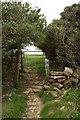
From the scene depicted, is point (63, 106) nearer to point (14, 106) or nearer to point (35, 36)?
point (14, 106)

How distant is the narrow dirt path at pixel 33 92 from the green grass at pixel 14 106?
35 cm

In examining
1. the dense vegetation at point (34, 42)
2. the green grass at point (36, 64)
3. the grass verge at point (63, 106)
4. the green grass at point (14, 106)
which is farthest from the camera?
the green grass at point (36, 64)

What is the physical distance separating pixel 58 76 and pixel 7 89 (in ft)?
12.5

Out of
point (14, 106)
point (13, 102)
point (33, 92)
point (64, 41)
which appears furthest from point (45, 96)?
point (64, 41)

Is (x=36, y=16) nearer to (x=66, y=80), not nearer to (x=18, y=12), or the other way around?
(x=18, y=12)

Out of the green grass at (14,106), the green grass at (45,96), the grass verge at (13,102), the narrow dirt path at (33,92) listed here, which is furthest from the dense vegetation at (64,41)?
the green grass at (14,106)

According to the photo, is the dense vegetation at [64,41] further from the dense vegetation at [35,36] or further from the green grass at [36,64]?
the green grass at [36,64]

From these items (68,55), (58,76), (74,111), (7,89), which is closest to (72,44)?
(68,55)

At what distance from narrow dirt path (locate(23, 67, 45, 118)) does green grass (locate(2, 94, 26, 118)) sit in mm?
346

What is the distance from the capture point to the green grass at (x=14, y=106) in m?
14.6

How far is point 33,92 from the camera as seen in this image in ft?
62.0

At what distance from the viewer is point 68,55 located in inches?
778

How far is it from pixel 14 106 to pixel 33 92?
11.3 feet

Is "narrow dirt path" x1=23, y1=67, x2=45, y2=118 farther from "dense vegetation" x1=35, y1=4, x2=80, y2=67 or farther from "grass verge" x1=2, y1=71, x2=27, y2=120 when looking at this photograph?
"dense vegetation" x1=35, y1=4, x2=80, y2=67
